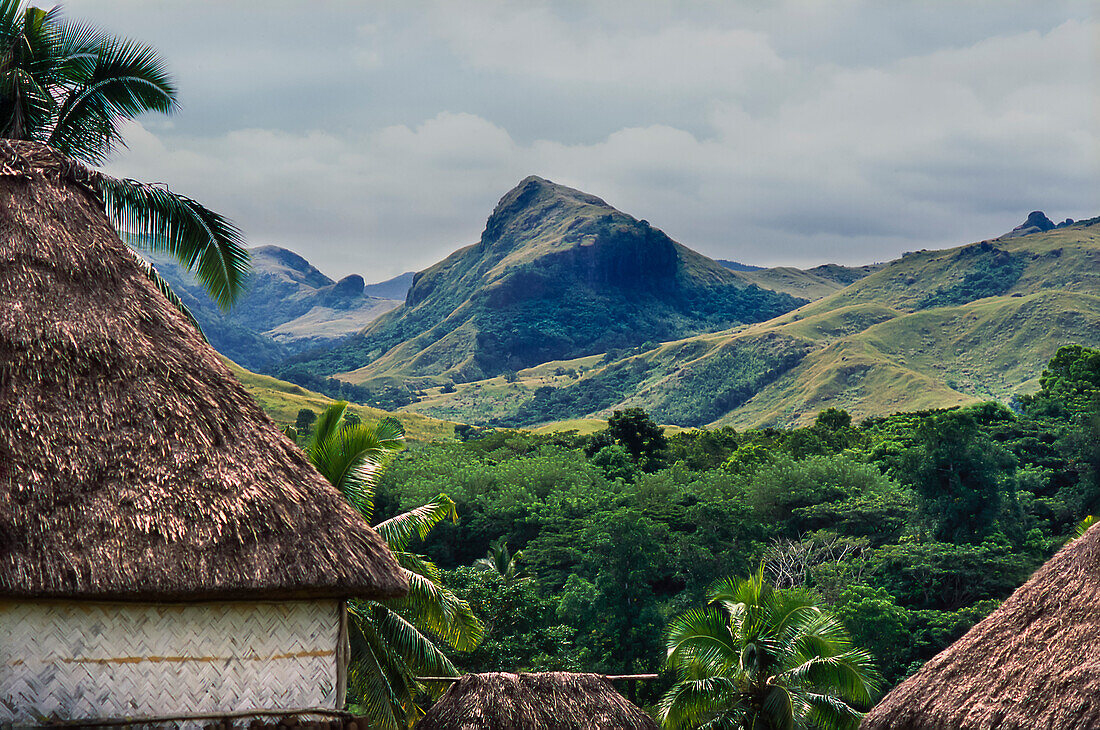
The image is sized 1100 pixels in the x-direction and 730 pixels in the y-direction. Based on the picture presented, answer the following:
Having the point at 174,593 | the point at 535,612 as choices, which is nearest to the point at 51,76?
the point at 174,593

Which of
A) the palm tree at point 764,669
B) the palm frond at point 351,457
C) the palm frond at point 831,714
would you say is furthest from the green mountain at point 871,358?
the palm frond at point 351,457

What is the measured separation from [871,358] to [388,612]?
397 ft

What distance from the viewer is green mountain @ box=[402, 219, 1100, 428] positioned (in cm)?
12194

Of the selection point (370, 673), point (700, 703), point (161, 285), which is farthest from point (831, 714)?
point (161, 285)

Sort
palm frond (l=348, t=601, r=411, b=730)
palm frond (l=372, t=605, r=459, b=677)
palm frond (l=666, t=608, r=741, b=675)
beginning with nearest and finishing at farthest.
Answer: palm frond (l=348, t=601, r=411, b=730) < palm frond (l=372, t=605, r=459, b=677) < palm frond (l=666, t=608, r=741, b=675)

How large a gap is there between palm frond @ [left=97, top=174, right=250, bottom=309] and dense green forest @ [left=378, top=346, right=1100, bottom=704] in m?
15.6

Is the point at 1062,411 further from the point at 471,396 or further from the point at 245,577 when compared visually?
the point at 471,396

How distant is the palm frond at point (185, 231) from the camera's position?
10938 mm

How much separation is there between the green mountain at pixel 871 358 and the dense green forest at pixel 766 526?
65834 millimetres

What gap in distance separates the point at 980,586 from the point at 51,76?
31.4 m

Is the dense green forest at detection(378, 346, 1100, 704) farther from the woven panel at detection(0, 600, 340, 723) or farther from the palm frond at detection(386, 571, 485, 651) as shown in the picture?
the woven panel at detection(0, 600, 340, 723)

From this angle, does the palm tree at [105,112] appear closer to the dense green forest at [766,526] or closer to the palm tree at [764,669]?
the palm tree at [764,669]

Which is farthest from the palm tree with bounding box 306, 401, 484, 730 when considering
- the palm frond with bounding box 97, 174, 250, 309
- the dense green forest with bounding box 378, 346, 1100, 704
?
the dense green forest with bounding box 378, 346, 1100, 704

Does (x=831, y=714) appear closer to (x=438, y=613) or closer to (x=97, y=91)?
(x=438, y=613)
